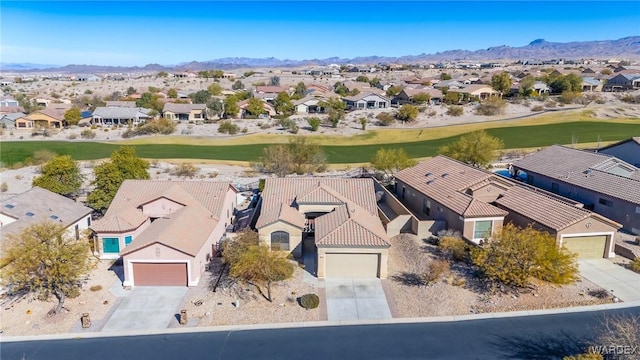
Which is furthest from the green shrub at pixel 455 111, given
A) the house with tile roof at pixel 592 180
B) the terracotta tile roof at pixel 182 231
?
the terracotta tile roof at pixel 182 231

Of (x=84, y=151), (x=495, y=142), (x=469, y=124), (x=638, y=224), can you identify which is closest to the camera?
(x=638, y=224)

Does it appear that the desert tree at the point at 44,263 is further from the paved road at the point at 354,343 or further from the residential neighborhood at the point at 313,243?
the paved road at the point at 354,343

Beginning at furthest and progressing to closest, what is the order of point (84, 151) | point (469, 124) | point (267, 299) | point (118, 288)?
1. point (469, 124)
2. point (84, 151)
3. point (118, 288)
4. point (267, 299)

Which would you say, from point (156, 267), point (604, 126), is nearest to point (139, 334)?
point (156, 267)

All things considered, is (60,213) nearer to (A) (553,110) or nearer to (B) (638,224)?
(B) (638,224)

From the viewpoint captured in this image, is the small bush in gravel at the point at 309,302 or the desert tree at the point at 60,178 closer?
the small bush in gravel at the point at 309,302

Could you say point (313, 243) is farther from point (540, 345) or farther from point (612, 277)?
point (612, 277)

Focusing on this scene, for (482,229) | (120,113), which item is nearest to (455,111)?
(482,229)
